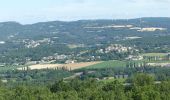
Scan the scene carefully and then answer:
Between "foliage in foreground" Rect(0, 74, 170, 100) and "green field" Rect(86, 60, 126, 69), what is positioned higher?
"foliage in foreground" Rect(0, 74, 170, 100)

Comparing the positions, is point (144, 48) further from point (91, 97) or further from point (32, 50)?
point (91, 97)

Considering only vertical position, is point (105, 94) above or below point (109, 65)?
above

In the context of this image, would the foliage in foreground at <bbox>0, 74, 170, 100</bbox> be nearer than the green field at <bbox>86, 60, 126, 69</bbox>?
Yes

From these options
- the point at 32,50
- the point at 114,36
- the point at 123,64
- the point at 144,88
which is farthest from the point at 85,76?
the point at 114,36

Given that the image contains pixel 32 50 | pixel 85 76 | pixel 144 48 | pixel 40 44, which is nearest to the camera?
pixel 85 76

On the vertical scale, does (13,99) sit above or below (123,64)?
above

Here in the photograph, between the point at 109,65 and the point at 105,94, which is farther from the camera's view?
the point at 109,65

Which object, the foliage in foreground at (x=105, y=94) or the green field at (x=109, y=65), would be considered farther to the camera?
the green field at (x=109, y=65)

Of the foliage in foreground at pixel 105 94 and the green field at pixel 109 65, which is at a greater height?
the foliage in foreground at pixel 105 94

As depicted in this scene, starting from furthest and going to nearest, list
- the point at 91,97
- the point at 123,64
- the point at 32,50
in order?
the point at 32,50 → the point at 123,64 → the point at 91,97

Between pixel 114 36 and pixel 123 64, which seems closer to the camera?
pixel 123 64
